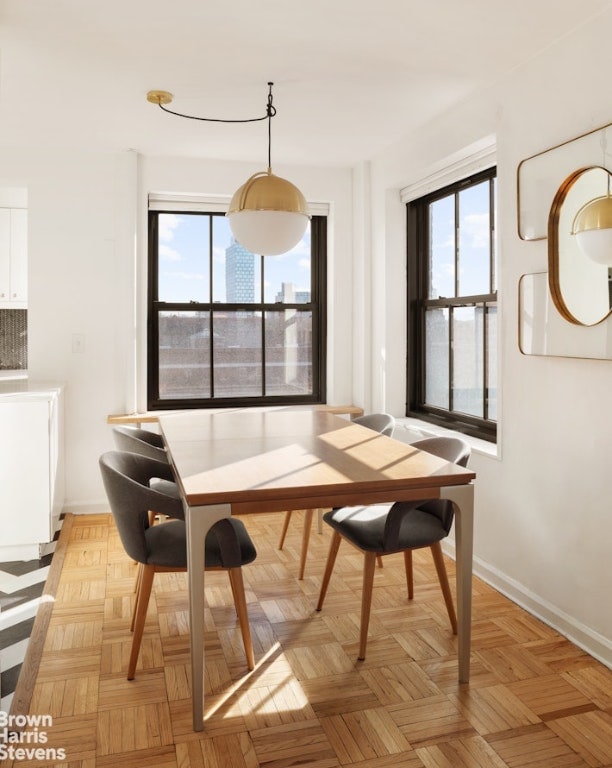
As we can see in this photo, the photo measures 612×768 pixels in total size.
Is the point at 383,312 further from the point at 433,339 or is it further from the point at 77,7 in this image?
the point at 77,7

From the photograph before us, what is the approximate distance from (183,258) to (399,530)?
10.4 feet

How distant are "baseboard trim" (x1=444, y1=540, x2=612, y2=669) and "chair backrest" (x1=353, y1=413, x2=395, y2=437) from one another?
0.85 m

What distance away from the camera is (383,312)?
4723 mm

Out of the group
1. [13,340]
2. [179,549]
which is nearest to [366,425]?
[179,549]

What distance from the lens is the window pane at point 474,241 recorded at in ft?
12.6

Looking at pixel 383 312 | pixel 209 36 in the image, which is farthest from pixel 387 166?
pixel 209 36

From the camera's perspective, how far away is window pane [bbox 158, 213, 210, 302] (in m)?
5.02

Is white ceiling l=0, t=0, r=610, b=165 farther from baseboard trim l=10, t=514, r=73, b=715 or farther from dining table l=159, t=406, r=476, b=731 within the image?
baseboard trim l=10, t=514, r=73, b=715

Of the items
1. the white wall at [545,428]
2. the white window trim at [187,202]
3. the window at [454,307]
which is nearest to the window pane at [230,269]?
the white window trim at [187,202]

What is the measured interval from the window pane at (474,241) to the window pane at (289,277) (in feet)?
5.04

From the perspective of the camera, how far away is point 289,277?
5285 millimetres

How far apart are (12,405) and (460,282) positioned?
9.06ft

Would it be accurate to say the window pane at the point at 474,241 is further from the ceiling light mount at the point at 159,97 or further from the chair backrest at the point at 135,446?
the chair backrest at the point at 135,446

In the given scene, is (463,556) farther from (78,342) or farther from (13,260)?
(13,260)
